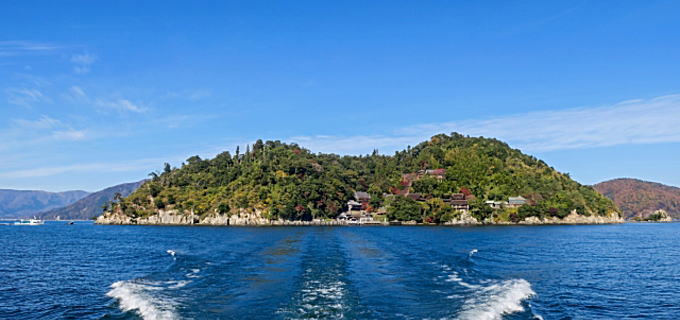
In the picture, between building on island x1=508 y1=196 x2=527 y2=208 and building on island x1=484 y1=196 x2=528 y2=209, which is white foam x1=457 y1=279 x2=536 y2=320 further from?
building on island x1=508 y1=196 x2=527 y2=208

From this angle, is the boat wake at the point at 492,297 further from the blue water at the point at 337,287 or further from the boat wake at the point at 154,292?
the boat wake at the point at 154,292

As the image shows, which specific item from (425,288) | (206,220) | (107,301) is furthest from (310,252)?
(206,220)

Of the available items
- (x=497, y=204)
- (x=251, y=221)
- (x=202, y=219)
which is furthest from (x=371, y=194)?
(x=202, y=219)

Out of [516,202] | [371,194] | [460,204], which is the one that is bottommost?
[460,204]

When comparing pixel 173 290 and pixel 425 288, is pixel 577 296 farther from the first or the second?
pixel 173 290

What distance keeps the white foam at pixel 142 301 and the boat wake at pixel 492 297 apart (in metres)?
12.9

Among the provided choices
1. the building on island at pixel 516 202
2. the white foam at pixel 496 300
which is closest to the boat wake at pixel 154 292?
the white foam at pixel 496 300

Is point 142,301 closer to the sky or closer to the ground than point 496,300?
closer to the sky

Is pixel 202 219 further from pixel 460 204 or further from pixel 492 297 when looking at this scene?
pixel 492 297

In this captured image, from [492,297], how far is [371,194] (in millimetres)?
144210

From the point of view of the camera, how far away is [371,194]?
553 feet

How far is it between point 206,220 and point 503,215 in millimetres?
90948

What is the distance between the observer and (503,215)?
143 meters

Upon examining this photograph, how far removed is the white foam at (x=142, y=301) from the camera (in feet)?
67.6
